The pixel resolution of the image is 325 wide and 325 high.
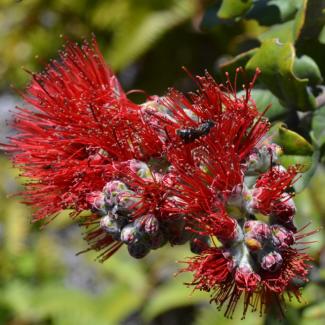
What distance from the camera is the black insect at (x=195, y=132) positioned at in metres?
2.06

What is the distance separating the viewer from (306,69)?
2371 millimetres

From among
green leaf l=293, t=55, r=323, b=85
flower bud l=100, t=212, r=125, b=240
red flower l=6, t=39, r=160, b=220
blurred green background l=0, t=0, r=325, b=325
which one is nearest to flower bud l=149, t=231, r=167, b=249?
flower bud l=100, t=212, r=125, b=240

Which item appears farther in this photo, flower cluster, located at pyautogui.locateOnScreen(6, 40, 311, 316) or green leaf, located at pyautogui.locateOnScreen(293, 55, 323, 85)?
green leaf, located at pyautogui.locateOnScreen(293, 55, 323, 85)

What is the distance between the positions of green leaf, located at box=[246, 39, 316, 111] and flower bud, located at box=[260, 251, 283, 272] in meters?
0.56

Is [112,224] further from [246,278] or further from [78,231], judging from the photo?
[78,231]

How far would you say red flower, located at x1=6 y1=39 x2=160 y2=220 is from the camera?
221 centimetres

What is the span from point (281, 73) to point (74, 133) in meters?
0.69

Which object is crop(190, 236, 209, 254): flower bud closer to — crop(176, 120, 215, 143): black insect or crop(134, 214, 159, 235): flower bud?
crop(134, 214, 159, 235): flower bud

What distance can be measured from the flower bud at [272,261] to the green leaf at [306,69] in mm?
664

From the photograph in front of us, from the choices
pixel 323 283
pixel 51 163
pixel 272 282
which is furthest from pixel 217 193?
pixel 323 283

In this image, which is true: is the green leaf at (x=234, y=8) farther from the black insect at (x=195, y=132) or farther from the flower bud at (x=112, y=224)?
the flower bud at (x=112, y=224)

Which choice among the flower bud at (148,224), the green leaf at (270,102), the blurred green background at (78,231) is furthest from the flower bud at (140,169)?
the blurred green background at (78,231)

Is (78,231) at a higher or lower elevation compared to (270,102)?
lower

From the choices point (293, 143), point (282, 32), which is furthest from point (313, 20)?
point (293, 143)
